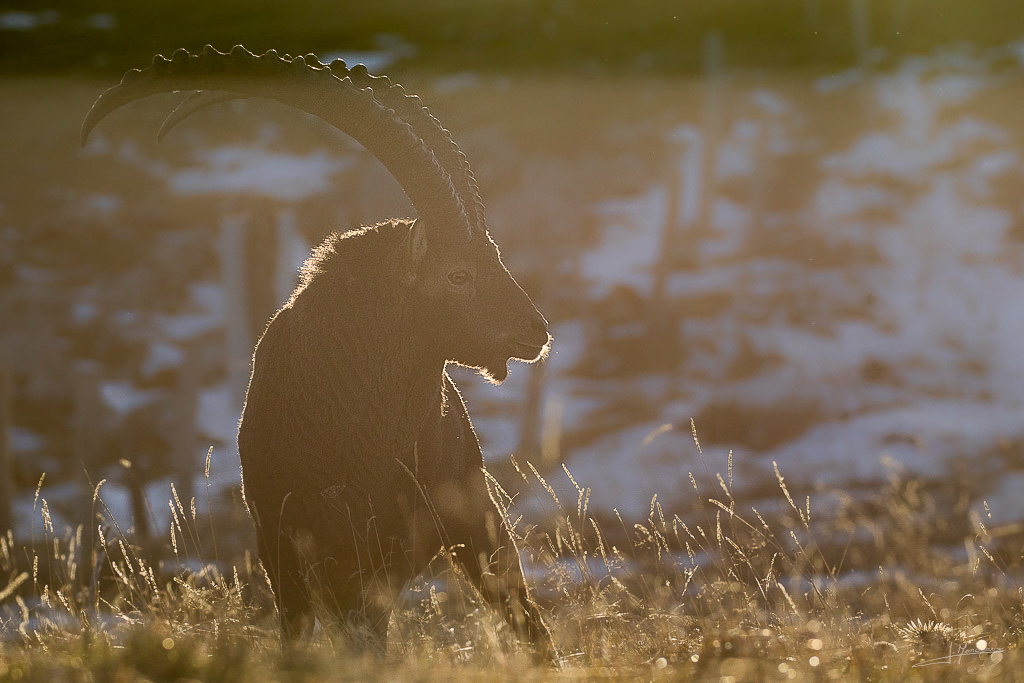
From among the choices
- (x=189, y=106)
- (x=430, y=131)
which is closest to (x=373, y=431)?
(x=430, y=131)

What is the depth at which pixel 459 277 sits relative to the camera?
10.7ft

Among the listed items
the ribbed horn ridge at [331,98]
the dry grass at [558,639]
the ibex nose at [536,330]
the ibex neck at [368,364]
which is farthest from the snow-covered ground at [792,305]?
the ribbed horn ridge at [331,98]

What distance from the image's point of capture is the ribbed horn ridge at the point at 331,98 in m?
3.07

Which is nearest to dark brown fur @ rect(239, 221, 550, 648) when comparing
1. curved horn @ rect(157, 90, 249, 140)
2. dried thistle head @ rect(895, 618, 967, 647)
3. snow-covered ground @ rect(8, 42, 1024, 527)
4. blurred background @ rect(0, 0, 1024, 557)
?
curved horn @ rect(157, 90, 249, 140)

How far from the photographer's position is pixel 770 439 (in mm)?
11414

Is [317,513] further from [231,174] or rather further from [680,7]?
[680,7]

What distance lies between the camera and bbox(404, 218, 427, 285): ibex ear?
312 centimetres

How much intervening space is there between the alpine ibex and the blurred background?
5164 mm

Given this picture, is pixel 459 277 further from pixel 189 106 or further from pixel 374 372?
pixel 189 106

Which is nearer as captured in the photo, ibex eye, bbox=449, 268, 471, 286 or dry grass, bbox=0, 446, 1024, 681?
dry grass, bbox=0, 446, 1024, 681

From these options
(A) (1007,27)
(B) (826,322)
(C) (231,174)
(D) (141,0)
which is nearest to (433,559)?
(B) (826,322)

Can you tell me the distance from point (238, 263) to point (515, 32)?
9.30 metres

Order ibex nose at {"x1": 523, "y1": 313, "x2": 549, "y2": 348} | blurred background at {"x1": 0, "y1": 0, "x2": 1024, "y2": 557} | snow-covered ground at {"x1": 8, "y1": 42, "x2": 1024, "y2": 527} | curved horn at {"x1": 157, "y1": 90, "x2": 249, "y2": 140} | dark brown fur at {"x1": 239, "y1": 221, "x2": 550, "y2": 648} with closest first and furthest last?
1. dark brown fur at {"x1": 239, "y1": 221, "x2": 550, "y2": 648}
2. ibex nose at {"x1": 523, "y1": 313, "x2": 549, "y2": 348}
3. curved horn at {"x1": 157, "y1": 90, "x2": 249, "y2": 140}
4. snow-covered ground at {"x1": 8, "y1": 42, "x2": 1024, "y2": 527}
5. blurred background at {"x1": 0, "y1": 0, "x2": 1024, "y2": 557}

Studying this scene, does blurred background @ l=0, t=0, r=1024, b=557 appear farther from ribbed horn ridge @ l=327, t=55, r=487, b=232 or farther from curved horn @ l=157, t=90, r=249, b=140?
curved horn @ l=157, t=90, r=249, b=140
